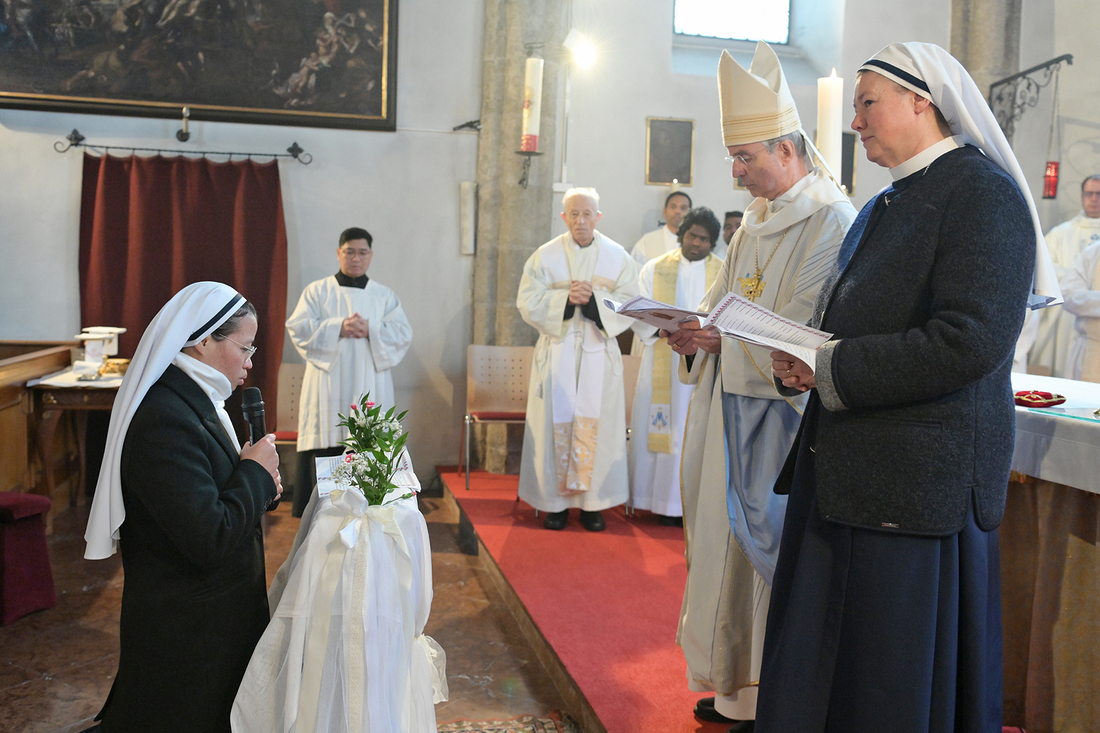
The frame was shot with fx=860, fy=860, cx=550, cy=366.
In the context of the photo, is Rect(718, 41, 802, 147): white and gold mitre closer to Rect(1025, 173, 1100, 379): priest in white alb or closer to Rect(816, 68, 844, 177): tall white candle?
Rect(816, 68, 844, 177): tall white candle

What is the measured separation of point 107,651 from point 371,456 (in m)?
2.18

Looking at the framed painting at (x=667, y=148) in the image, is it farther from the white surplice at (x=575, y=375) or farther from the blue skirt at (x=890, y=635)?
the blue skirt at (x=890, y=635)

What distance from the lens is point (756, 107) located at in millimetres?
2545

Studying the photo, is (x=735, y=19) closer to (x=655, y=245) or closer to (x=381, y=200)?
(x=655, y=245)

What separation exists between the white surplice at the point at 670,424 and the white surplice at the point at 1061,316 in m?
3.30

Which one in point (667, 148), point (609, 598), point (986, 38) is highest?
point (986, 38)

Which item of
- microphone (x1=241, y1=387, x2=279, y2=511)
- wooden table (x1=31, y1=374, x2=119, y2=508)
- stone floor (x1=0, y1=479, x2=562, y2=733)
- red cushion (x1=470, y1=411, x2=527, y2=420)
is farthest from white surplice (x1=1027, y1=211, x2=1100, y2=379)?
wooden table (x1=31, y1=374, x2=119, y2=508)

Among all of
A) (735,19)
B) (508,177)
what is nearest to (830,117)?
(508,177)

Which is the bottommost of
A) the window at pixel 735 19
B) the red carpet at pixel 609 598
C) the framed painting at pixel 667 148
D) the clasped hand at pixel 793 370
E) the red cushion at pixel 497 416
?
the red carpet at pixel 609 598

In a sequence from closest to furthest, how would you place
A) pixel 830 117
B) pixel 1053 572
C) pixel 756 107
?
pixel 1053 572 → pixel 756 107 → pixel 830 117

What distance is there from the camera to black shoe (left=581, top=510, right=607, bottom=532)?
522 cm

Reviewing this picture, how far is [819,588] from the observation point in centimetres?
183

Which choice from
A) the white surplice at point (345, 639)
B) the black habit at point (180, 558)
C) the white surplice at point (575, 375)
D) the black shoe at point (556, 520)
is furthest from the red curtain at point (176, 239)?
the black habit at point (180, 558)

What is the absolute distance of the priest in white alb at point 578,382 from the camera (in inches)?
207
